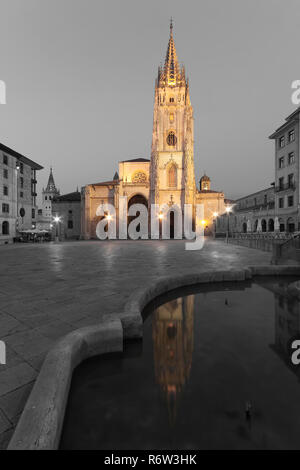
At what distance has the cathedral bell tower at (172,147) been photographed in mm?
40469

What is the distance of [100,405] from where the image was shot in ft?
8.27

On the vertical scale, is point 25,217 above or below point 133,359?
above

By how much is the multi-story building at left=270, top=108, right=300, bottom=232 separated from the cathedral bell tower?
14.8 metres

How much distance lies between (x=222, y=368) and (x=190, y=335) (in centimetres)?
111

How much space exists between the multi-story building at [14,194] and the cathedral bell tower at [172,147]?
73.6ft

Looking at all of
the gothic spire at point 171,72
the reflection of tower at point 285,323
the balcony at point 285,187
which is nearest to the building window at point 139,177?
the gothic spire at point 171,72

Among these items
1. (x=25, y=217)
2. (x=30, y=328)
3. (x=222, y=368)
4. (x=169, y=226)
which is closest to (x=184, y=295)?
(x=222, y=368)

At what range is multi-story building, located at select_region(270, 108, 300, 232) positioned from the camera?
2614 cm

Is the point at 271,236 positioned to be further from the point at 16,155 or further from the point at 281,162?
the point at 16,155

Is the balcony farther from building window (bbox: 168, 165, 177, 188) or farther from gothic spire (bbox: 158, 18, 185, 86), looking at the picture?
gothic spire (bbox: 158, 18, 185, 86)

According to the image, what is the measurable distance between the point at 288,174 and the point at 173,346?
105ft
